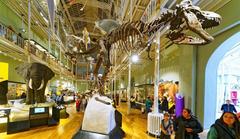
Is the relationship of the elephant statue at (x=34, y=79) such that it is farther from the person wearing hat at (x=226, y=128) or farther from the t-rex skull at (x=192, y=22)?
the person wearing hat at (x=226, y=128)

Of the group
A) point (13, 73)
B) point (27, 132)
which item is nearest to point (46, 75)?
point (27, 132)

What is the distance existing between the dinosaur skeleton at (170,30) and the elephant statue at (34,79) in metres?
4.24

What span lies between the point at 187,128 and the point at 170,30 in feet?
5.35

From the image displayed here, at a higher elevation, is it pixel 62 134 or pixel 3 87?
pixel 3 87

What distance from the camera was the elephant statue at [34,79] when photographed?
9008mm

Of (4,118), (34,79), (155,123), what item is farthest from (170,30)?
(34,79)

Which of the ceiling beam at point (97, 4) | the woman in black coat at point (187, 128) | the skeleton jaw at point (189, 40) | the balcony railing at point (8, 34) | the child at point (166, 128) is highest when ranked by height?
the ceiling beam at point (97, 4)

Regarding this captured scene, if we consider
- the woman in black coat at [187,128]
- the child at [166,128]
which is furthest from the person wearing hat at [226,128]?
the child at [166,128]

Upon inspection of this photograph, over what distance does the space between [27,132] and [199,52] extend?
690 cm

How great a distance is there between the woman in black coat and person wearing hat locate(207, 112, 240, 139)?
2.62 ft

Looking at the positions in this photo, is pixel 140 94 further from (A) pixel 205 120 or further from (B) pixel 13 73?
(A) pixel 205 120

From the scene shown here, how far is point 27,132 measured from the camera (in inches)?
304

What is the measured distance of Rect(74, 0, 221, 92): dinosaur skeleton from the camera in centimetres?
261

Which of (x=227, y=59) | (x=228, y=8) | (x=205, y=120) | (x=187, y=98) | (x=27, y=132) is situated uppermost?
(x=228, y=8)
